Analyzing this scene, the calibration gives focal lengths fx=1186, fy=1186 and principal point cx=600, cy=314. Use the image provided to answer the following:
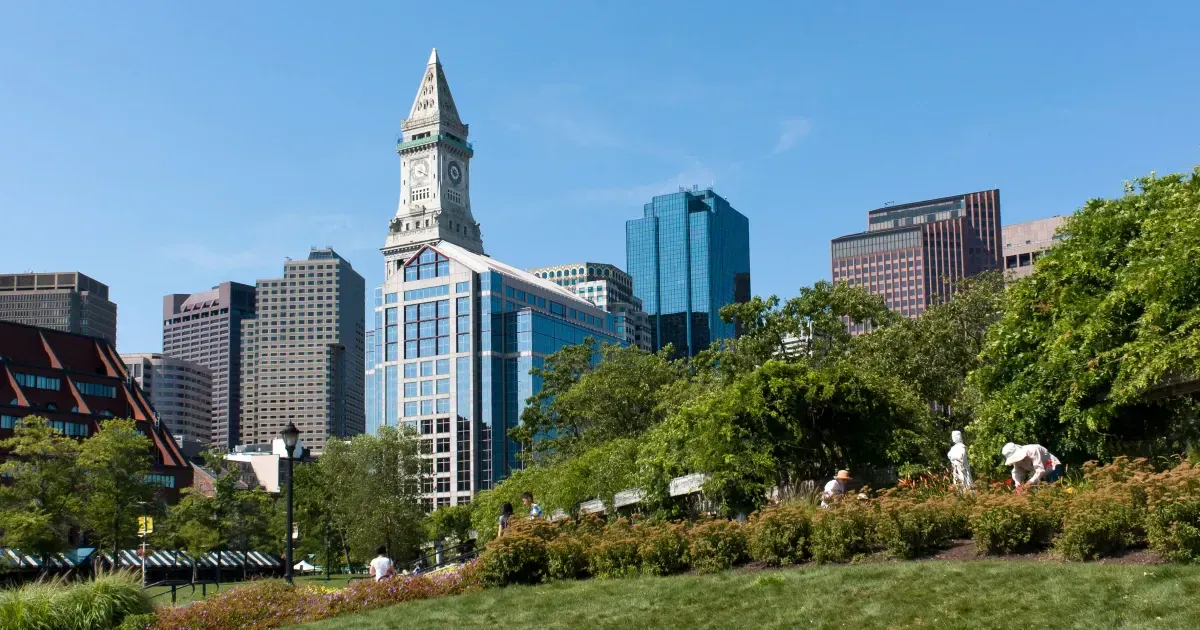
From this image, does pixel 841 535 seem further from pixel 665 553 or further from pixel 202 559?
pixel 202 559

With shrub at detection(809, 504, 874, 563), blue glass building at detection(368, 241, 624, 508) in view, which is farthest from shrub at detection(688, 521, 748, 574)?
blue glass building at detection(368, 241, 624, 508)

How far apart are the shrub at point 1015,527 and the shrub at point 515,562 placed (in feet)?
26.8

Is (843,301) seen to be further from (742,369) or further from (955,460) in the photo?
(955,460)

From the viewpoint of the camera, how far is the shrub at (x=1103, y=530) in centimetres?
1684

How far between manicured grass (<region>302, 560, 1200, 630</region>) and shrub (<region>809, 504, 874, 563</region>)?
0.57 m

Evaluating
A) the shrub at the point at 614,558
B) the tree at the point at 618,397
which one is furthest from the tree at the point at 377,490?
the shrub at the point at 614,558

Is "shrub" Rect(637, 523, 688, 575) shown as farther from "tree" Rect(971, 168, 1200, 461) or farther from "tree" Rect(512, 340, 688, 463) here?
"tree" Rect(512, 340, 688, 463)

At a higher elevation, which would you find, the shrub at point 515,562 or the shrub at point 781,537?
the shrub at point 781,537

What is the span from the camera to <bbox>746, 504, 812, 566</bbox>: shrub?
66.1 feet

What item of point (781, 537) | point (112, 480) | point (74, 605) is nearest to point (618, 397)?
point (112, 480)

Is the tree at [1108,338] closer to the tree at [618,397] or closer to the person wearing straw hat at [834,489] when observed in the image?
the person wearing straw hat at [834,489]

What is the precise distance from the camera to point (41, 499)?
6544 centimetres

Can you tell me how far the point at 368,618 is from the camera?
20.7m

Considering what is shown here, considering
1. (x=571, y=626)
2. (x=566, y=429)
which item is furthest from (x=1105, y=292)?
(x=566, y=429)
